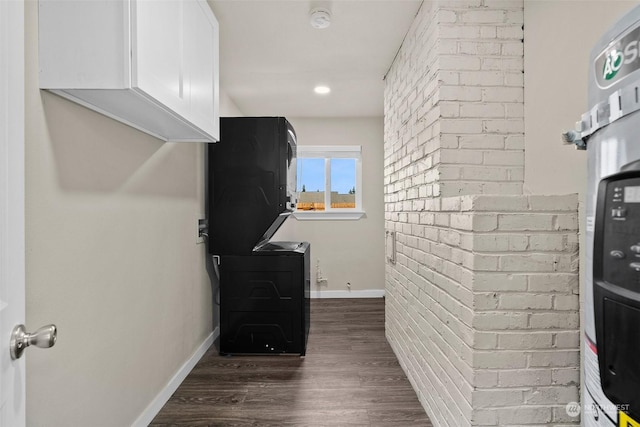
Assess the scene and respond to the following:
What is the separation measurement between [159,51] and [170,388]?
197cm

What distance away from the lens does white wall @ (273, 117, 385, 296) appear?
4.80 metres

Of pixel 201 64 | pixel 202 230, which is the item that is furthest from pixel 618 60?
pixel 202 230

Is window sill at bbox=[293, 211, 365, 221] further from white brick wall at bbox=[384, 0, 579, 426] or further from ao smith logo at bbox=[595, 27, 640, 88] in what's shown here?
ao smith logo at bbox=[595, 27, 640, 88]

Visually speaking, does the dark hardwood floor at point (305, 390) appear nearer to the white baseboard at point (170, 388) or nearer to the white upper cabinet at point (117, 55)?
the white baseboard at point (170, 388)

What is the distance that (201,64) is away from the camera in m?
1.84

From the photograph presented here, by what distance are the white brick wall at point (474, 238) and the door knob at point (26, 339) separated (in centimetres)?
138

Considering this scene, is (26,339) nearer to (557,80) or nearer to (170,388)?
(170,388)

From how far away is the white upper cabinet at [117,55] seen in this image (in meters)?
1.15

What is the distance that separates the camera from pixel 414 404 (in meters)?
2.13

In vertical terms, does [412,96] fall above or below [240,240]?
above

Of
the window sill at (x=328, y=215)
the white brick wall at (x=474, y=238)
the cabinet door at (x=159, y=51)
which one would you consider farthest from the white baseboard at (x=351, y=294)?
the cabinet door at (x=159, y=51)

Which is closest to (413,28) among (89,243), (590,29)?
(590,29)

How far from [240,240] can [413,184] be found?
1.42 meters

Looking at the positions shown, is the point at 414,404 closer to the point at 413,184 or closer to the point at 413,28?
the point at 413,184
